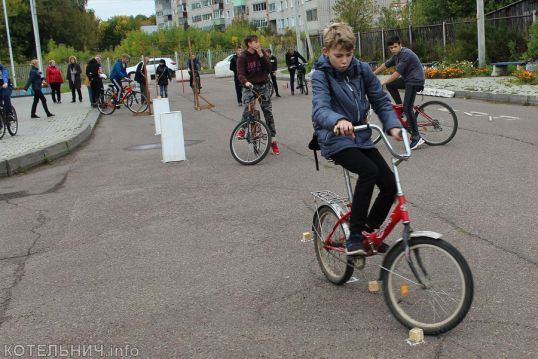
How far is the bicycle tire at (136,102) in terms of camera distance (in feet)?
73.5

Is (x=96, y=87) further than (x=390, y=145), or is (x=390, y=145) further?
(x=96, y=87)

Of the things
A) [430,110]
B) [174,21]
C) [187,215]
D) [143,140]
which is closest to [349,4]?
[143,140]

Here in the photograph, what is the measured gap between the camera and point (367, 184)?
421cm

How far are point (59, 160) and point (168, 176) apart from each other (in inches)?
146

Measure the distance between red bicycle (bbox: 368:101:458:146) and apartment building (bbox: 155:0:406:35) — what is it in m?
60.1

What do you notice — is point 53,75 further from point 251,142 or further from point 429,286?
point 429,286

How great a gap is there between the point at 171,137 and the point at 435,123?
4.36 metres

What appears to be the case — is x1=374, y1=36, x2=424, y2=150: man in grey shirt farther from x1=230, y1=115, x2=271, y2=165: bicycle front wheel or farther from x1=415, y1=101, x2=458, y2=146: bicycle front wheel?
x1=230, y1=115, x2=271, y2=165: bicycle front wheel

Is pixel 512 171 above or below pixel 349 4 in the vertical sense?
below

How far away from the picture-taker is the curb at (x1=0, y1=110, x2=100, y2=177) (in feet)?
35.9

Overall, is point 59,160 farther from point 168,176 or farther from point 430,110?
point 430,110

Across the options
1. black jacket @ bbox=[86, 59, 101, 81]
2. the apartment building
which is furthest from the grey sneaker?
the apartment building

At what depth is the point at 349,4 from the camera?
165 feet

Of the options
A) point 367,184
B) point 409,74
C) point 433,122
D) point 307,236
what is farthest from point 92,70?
point 367,184
